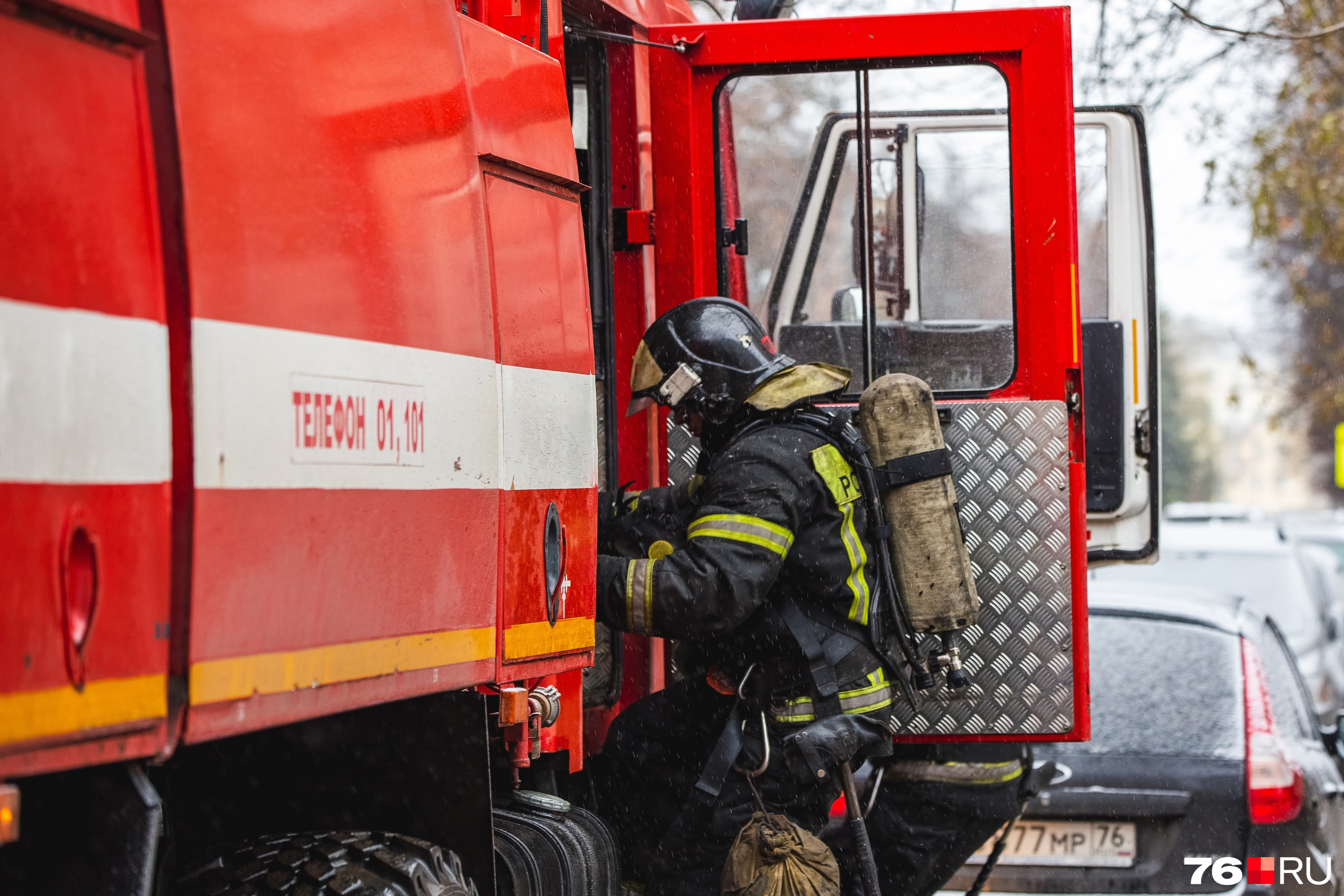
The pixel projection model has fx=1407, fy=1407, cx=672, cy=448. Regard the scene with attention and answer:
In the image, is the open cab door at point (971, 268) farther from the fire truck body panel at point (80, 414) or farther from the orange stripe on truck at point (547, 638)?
the fire truck body panel at point (80, 414)

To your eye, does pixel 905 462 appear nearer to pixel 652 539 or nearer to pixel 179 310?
pixel 652 539

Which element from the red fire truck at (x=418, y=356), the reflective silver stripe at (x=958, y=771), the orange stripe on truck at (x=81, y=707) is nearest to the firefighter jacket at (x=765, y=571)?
the red fire truck at (x=418, y=356)

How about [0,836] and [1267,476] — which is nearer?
[0,836]

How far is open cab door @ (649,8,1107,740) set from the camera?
11.7ft

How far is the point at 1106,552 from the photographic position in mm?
4328

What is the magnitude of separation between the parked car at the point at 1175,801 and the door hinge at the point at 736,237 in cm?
211

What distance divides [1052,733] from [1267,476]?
9918 cm

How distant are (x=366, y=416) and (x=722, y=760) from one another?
178 cm

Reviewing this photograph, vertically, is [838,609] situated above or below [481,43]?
below

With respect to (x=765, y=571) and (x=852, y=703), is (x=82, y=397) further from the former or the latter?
(x=852, y=703)

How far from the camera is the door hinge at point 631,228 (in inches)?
144

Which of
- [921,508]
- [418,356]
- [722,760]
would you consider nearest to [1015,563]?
[921,508]

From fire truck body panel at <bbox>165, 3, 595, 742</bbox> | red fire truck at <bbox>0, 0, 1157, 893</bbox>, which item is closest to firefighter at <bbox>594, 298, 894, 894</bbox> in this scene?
red fire truck at <bbox>0, 0, 1157, 893</bbox>

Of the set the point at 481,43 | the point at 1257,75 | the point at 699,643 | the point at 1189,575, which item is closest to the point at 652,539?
the point at 699,643
